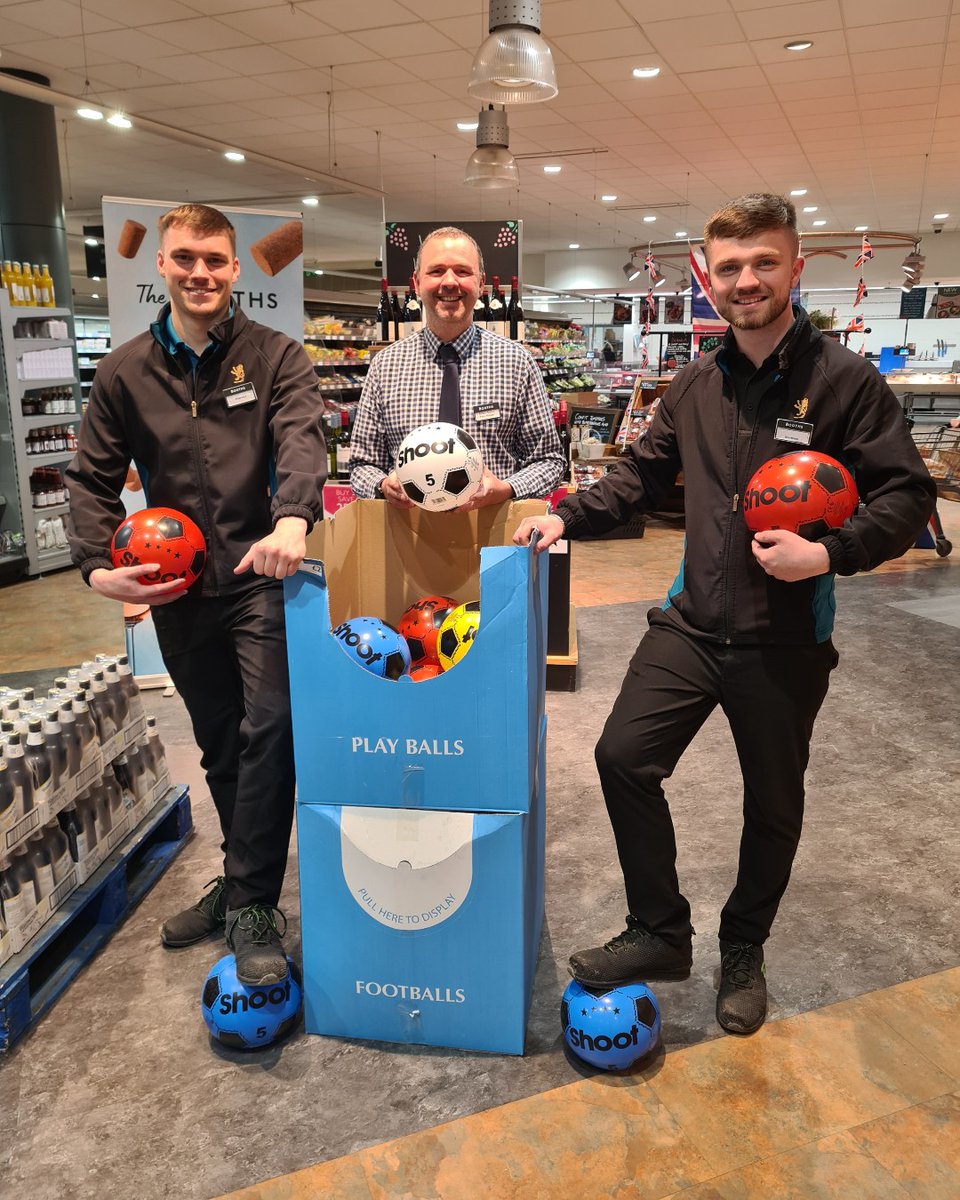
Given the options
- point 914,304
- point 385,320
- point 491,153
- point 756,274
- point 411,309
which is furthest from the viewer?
point 914,304

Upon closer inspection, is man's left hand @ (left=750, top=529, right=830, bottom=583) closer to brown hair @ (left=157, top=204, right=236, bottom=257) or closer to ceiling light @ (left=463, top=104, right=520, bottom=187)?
brown hair @ (left=157, top=204, right=236, bottom=257)

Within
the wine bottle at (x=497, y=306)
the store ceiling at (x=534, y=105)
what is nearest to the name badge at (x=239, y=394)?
the wine bottle at (x=497, y=306)

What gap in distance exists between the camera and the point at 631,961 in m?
2.12

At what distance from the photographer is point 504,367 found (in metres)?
2.92

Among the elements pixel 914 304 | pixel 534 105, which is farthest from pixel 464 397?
pixel 914 304

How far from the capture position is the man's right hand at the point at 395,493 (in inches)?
99.1

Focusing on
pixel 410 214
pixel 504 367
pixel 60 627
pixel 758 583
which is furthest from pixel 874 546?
pixel 410 214

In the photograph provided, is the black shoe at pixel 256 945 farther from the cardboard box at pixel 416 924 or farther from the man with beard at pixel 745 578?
the man with beard at pixel 745 578

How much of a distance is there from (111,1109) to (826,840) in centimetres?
231

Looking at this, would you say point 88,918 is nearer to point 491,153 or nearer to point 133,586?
point 133,586

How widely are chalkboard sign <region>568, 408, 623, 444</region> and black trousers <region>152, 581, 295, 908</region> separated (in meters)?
8.17

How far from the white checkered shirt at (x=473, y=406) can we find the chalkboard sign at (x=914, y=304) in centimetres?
1840

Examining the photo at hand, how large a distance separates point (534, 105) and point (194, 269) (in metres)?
8.05

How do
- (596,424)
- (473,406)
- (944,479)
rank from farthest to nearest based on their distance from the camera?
(596,424), (944,479), (473,406)
